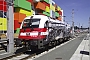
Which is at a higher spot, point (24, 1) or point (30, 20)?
point (24, 1)

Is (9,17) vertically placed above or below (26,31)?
above

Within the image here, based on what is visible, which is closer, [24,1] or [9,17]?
[9,17]

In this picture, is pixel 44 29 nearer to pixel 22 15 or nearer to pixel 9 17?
pixel 9 17

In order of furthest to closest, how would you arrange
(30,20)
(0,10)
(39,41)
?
1. (0,10)
2. (30,20)
3. (39,41)

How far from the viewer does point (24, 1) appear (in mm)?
46250

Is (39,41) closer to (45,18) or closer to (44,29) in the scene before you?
(44,29)

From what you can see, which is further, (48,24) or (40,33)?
(48,24)

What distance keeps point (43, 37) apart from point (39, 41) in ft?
2.74

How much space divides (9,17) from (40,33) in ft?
10.9

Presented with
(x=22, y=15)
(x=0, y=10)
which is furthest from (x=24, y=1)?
(x=0, y=10)

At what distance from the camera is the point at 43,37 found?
635 inches

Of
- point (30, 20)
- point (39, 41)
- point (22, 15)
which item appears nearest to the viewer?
point (39, 41)

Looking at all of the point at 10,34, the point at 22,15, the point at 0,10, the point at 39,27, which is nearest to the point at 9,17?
the point at 10,34

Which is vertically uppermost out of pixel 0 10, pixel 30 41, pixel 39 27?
pixel 0 10
